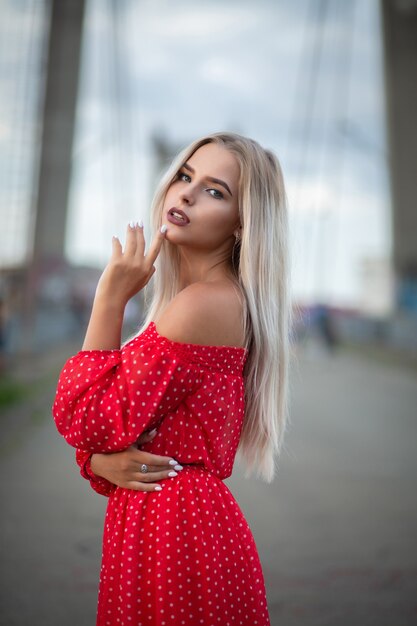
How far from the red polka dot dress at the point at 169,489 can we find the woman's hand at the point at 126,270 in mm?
107

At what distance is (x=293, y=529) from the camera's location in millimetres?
4207

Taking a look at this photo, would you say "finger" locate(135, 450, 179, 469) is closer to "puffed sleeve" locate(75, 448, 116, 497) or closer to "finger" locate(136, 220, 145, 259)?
"puffed sleeve" locate(75, 448, 116, 497)

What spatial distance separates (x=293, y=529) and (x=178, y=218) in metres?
3.10

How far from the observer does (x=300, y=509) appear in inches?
184

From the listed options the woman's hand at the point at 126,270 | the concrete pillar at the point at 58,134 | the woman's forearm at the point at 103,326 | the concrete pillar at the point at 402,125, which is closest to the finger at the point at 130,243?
the woman's hand at the point at 126,270

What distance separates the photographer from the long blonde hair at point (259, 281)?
1.53m

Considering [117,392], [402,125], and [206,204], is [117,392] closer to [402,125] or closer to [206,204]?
[206,204]

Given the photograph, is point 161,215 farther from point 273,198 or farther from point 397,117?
point 397,117

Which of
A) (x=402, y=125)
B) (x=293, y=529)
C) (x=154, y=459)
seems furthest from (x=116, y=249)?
(x=402, y=125)

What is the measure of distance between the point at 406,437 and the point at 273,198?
6793 mm

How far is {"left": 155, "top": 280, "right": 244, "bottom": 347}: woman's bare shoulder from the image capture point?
144 centimetres

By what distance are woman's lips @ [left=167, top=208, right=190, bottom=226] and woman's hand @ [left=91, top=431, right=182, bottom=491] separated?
1.43 feet

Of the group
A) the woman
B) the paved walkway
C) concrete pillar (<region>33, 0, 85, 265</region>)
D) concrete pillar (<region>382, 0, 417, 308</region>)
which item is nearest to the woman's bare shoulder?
the woman

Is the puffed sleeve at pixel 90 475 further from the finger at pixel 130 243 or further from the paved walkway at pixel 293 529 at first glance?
the paved walkway at pixel 293 529
